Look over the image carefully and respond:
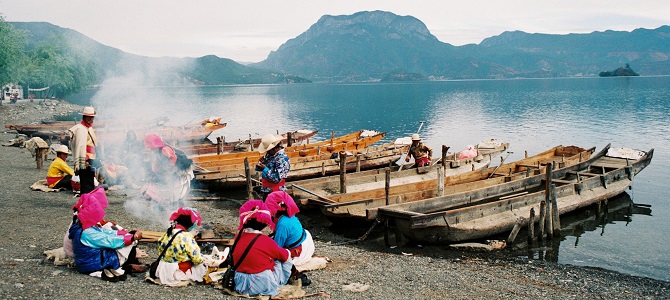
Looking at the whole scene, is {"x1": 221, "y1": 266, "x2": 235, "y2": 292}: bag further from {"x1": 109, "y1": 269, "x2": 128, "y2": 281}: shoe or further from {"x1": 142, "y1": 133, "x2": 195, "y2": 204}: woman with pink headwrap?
{"x1": 142, "y1": 133, "x2": 195, "y2": 204}: woman with pink headwrap

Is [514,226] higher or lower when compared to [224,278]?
lower

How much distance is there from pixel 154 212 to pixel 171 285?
6.25 meters

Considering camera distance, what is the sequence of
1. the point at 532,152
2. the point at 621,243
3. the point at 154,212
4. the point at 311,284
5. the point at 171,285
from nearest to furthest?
the point at 171,285
the point at 311,284
the point at 154,212
the point at 621,243
the point at 532,152

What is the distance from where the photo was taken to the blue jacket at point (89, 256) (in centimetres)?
855

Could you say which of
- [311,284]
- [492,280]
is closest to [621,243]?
[492,280]

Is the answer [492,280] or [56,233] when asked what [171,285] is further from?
[492,280]

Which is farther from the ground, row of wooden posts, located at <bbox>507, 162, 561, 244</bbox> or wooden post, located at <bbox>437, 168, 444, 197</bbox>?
wooden post, located at <bbox>437, 168, 444, 197</bbox>

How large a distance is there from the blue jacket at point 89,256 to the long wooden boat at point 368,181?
7359 millimetres

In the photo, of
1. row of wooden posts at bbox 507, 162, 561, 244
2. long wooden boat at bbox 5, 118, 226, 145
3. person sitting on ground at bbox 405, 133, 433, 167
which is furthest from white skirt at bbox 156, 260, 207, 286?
long wooden boat at bbox 5, 118, 226, 145

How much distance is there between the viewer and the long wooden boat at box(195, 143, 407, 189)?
822 inches

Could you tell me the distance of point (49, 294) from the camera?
26.5 feet

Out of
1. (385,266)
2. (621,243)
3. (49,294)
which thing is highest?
(49,294)

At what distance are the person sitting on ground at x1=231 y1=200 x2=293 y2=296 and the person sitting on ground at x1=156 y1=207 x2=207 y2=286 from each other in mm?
793

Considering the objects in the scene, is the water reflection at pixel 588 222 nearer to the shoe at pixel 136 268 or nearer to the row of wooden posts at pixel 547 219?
the row of wooden posts at pixel 547 219
